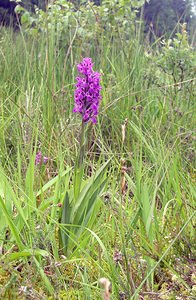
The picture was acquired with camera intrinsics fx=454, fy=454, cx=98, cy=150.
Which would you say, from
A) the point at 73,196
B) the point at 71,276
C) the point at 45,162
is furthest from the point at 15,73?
the point at 71,276

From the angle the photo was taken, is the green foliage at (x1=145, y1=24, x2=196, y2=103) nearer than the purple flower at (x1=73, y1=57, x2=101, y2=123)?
No

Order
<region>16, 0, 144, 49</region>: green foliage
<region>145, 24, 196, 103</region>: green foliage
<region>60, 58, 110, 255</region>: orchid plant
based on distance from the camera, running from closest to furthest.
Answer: <region>60, 58, 110, 255</region>: orchid plant, <region>145, 24, 196, 103</region>: green foliage, <region>16, 0, 144, 49</region>: green foliage

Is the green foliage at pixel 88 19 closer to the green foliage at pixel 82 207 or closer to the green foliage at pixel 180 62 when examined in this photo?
the green foliage at pixel 180 62

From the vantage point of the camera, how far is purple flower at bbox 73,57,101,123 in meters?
1.65

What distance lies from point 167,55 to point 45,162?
1.77 meters

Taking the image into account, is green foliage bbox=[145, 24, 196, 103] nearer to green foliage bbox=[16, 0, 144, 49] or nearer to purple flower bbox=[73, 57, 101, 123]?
green foliage bbox=[16, 0, 144, 49]

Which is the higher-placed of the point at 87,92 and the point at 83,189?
the point at 87,92

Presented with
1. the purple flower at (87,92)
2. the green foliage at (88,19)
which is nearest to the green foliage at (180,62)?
the green foliage at (88,19)

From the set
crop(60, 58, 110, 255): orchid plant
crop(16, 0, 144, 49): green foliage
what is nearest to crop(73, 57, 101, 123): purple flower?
crop(60, 58, 110, 255): orchid plant

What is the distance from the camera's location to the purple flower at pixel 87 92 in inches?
64.9

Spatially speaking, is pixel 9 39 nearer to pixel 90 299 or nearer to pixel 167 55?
pixel 167 55

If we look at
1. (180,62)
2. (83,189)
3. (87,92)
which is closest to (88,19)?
(180,62)

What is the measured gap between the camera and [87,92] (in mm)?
1651

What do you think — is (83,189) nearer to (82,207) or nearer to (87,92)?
(82,207)
